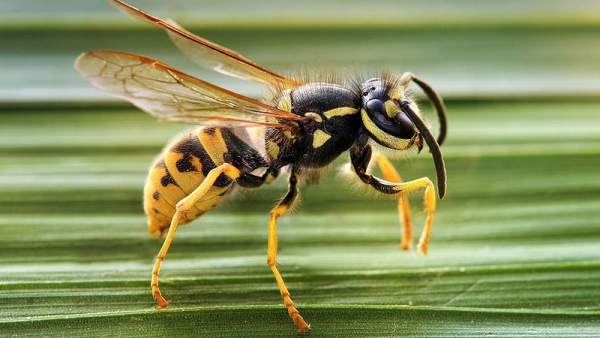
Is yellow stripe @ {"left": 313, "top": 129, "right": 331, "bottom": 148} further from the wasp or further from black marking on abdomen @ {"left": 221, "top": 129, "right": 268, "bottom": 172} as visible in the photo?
black marking on abdomen @ {"left": 221, "top": 129, "right": 268, "bottom": 172}

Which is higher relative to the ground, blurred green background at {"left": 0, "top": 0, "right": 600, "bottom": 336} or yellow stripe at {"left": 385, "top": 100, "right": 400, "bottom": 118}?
yellow stripe at {"left": 385, "top": 100, "right": 400, "bottom": 118}

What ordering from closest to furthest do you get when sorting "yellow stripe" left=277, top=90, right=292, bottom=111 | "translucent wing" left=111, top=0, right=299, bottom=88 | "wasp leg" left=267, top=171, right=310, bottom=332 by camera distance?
"wasp leg" left=267, top=171, right=310, bottom=332 < "yellow stripe" left=277, top=90, right=292, bottom=111 < "translucent wing" left=111, top=0, right=299, bottom=88

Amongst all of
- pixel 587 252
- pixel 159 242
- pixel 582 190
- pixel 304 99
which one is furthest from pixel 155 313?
pixel 582 190

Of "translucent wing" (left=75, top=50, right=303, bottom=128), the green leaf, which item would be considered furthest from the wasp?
the green leaf

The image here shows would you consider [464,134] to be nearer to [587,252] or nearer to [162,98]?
[587,252]

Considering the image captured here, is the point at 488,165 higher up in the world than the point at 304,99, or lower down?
lower down

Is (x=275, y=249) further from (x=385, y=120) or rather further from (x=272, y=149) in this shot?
(x=385, y=120)

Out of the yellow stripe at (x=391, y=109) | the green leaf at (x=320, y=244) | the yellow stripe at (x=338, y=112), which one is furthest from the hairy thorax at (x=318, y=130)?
the green leaf at (x=320, y=244)

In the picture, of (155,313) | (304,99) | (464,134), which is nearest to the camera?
(155,313)
